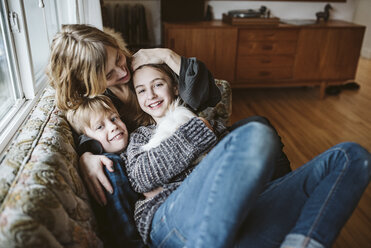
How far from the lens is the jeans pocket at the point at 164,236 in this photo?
95cm

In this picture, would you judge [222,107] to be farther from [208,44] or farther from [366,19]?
[366,19]

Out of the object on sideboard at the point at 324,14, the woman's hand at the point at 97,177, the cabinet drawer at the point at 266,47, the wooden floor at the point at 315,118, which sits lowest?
the wooden floor at the point at 315,118

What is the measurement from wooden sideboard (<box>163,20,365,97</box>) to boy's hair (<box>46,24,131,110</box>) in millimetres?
2104

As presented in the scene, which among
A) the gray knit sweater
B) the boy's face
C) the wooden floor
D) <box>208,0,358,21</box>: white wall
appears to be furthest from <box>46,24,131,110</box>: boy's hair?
<box>208,0,358,21</box>: white wall

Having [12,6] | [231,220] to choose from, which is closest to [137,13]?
[12,6]

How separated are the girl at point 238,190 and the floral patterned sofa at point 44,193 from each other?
217 mm

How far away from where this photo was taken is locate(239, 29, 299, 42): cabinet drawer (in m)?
3.29

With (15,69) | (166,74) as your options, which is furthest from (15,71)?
(166,74)

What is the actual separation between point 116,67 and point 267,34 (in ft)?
8.06

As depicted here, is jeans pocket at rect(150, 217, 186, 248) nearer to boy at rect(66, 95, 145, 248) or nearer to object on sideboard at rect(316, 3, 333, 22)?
boy at rect(66, 95, 145, 248)

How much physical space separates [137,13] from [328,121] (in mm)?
2177

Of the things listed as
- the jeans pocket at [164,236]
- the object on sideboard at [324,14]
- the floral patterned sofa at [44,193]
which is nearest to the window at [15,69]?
the floral patterned sofa at [44,193]

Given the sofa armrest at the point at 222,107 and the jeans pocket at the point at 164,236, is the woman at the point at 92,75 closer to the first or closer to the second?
the jeans pocket at the point at 164,236

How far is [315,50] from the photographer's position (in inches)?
136
